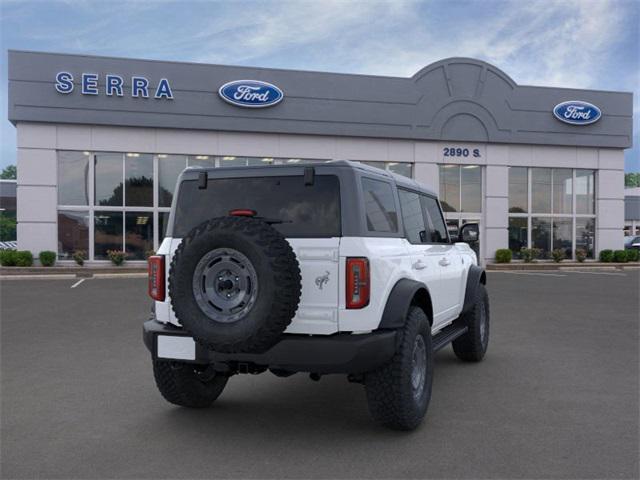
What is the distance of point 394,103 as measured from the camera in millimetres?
25469

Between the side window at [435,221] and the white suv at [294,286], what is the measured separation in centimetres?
102

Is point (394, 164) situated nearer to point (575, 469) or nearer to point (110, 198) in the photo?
point (110, 198)

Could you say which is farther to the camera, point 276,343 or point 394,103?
point 394,103

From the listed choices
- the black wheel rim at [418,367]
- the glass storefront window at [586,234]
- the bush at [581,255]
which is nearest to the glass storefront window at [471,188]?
the bush at [581,255]

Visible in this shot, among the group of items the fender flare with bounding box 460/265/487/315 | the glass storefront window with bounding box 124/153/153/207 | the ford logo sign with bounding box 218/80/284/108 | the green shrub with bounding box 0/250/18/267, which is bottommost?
the green shrub with bounding box 0/250/18/267

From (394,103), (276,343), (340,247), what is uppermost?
(394,103)

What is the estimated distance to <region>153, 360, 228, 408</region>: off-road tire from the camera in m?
4.78

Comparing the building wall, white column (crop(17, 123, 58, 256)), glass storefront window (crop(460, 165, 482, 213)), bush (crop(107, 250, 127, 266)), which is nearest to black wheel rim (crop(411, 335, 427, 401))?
bush (crop(107, 250, 127, 266))

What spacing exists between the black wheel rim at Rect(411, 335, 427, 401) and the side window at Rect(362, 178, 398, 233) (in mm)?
923

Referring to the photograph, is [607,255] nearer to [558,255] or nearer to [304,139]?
[558,255]

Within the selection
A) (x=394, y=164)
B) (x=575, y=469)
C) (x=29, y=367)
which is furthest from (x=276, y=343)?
(x=394, y=164)

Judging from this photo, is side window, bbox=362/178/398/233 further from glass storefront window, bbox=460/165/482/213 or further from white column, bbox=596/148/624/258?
white column, bbox=596/148/624/258

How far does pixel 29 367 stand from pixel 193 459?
3.73 metres

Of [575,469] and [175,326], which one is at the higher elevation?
[175,326]
